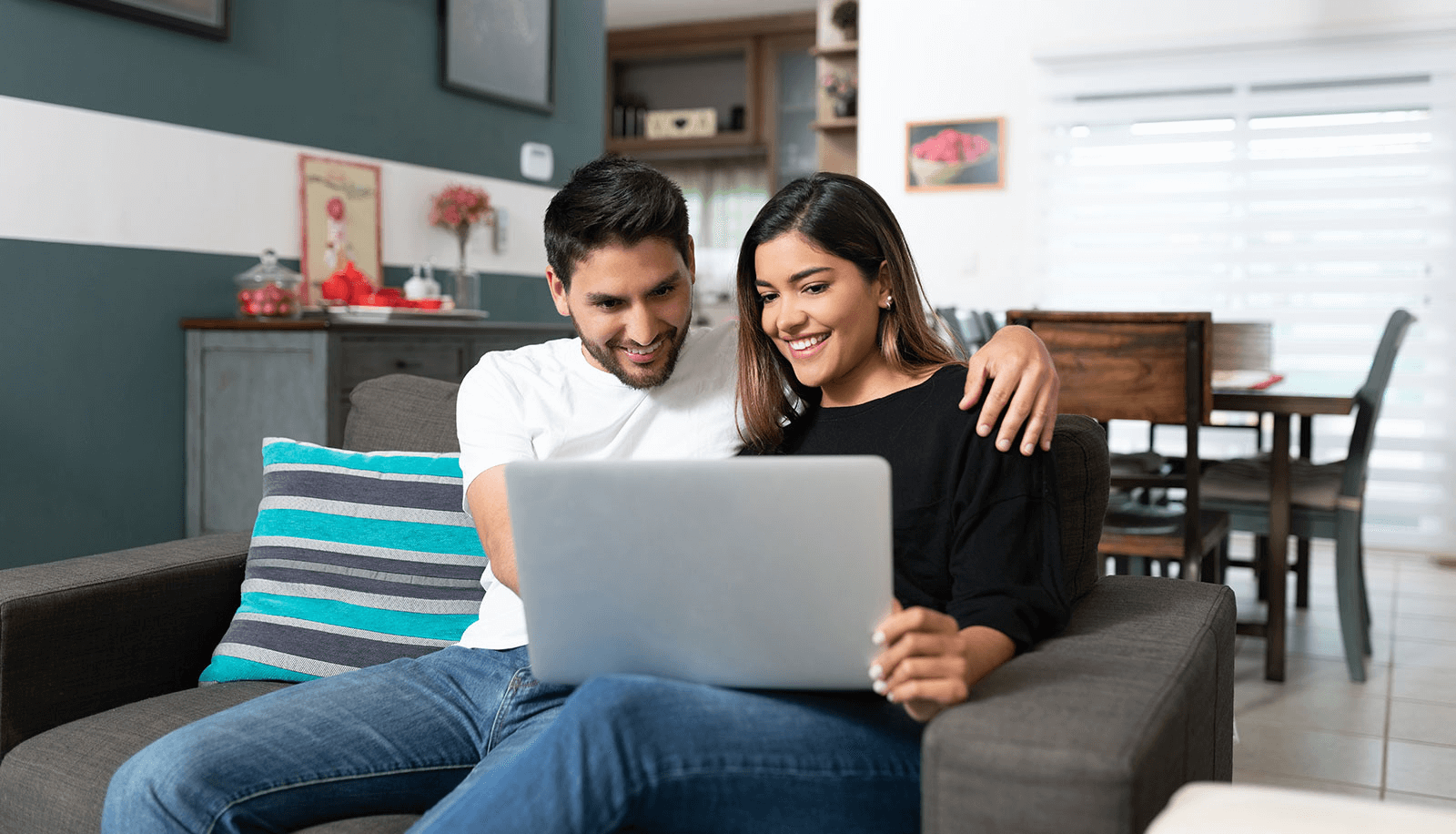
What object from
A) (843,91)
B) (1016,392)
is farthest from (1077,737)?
(843,91)

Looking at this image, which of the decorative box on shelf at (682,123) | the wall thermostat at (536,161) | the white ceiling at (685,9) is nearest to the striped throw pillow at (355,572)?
the wall thermostat at (536,161)

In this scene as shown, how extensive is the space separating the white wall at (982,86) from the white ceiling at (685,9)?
2101 millimetres

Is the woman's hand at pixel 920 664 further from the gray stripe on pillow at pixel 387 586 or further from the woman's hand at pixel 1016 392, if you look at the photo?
the gray stripe on pillow at pixel 387 586

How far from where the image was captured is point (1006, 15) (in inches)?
206

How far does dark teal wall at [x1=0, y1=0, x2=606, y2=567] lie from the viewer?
3.17 m

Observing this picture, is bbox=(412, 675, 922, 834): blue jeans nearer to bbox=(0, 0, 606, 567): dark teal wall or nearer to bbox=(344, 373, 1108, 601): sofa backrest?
bbox=(344, 373, 1108, 601): sofa backrest

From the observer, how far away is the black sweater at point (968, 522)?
1.24 metres

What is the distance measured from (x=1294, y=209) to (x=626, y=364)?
419 cm

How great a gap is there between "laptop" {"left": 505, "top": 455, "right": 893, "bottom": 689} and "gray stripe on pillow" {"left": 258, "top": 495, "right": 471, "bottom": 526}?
2.17 feet

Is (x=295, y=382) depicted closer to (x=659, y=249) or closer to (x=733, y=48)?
(x=659, y=249)

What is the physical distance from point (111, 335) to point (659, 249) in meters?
2.52

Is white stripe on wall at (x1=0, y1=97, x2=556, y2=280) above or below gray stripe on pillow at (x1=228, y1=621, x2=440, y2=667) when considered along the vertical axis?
above

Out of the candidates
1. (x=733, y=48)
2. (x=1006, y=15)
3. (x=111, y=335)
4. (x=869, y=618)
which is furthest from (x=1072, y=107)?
(x=869, y=618)

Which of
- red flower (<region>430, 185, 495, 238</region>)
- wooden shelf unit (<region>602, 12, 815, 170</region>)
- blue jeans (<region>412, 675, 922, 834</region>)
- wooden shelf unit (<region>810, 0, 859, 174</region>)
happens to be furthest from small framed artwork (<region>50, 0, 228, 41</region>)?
wooden shelf unit (<region>602, 12, 815, 170</region>)
